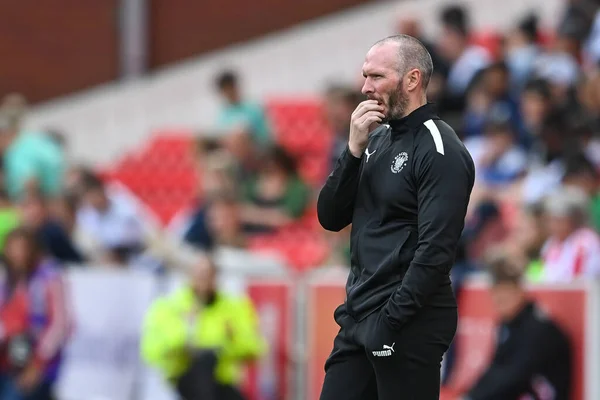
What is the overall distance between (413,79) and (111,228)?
7859 mm

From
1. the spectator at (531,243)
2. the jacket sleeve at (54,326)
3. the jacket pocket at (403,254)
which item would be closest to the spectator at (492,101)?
the spectator at (531,243)

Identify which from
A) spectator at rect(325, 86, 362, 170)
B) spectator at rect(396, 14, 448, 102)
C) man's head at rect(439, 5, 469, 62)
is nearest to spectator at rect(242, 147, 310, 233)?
spectator at rect(325, 86, 362, 170)

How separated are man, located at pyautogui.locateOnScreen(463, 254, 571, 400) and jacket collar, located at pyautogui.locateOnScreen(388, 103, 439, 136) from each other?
308 centimetres

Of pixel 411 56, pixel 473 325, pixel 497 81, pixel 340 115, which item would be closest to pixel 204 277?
pixel 473 325

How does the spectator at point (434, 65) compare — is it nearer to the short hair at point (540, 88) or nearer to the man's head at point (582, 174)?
the short hair at point (540, 88)

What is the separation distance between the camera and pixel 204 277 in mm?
9539

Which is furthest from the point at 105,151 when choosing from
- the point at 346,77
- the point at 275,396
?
the point at 275,396

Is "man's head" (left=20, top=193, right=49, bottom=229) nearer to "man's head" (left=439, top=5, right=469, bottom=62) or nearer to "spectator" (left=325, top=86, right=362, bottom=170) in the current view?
"spectator" (left=325, top=86, right=362, bottom=170)

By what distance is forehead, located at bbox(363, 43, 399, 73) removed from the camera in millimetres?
4879

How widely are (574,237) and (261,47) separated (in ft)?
45.1

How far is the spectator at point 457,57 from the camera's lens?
12.4m

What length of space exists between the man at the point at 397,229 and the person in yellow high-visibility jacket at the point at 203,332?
454cm

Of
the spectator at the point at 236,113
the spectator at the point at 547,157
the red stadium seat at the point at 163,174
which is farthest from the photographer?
the red stadium seat at the point at 163,174

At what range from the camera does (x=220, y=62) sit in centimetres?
2164
